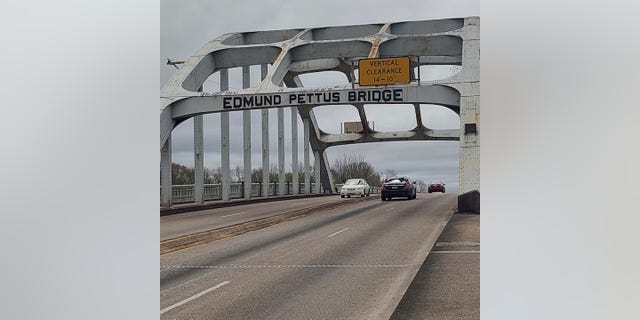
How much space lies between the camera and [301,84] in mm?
3053

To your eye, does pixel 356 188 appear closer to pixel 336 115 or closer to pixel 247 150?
pixel 336 115

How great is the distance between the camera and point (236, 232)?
313 centimetres

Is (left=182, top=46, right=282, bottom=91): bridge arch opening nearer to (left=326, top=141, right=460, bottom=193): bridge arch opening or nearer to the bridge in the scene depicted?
the bridge

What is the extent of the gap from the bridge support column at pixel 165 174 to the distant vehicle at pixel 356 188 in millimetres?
886

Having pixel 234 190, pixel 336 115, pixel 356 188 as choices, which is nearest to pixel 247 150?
pixel 234 190

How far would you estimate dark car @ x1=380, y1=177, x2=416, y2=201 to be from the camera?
3.04 metres

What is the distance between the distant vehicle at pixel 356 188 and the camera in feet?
9.98

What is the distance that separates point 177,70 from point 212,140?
16.0 inches

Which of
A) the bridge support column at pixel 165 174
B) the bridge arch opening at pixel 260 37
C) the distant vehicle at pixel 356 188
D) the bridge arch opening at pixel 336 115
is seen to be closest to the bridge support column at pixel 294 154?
the bridge arch opening at pixel 336 115

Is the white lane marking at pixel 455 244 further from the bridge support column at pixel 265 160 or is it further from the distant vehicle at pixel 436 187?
the bridge support column at pixel 265 160

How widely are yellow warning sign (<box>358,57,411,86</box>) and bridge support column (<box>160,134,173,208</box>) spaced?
104 centimetres

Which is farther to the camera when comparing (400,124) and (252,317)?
(400,124)
